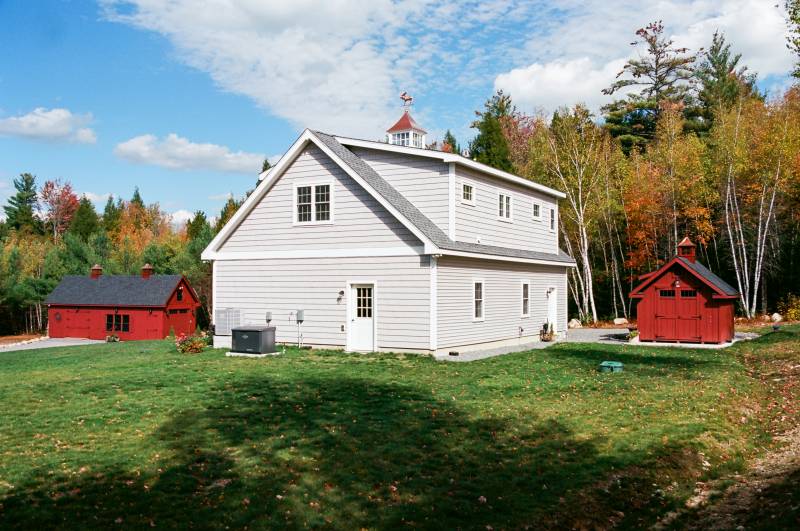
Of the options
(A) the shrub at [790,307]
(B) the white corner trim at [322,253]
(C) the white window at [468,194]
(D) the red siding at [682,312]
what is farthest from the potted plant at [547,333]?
(A) the shrub at [790,307]

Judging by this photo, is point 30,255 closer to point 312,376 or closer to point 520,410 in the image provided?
point 312,376

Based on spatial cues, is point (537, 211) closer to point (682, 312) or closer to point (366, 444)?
point (682, 312)

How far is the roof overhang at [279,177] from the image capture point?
20.0 meters

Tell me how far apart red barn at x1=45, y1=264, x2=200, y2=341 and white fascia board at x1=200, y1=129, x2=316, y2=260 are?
1471cm

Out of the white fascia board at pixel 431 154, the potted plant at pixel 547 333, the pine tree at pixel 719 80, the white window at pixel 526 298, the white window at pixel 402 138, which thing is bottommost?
the potted plant at pixel 547 333

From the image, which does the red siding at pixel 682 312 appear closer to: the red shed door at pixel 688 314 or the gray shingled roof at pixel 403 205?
the red shed door at pixel 688 314

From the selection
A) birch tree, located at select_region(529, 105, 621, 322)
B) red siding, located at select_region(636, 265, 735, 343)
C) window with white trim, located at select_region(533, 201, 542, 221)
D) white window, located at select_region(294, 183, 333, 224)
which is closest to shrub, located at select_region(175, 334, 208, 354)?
white window, located at select_region(294, 183, 333, 224)

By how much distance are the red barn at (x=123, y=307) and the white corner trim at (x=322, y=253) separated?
1492cm

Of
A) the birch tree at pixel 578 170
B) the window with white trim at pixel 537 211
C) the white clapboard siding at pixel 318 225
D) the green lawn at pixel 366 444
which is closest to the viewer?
the green lawn at pixel 366 444

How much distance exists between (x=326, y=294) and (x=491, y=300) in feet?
20.2

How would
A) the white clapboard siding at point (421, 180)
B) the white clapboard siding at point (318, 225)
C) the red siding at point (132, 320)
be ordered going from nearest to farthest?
the white clapboard siding at point (318, 225) < the white clapboard siding at point (421, 180) < the red siding at point (132, 320)

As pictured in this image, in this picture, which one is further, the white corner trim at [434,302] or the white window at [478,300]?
the white window at [478,300]

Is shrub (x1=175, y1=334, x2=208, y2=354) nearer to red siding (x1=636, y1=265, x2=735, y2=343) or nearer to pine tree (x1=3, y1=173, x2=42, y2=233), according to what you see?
red siding (x1=636, y1=265, x2=735, y2=343)

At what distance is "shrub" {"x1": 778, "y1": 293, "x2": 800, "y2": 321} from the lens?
113 ft
